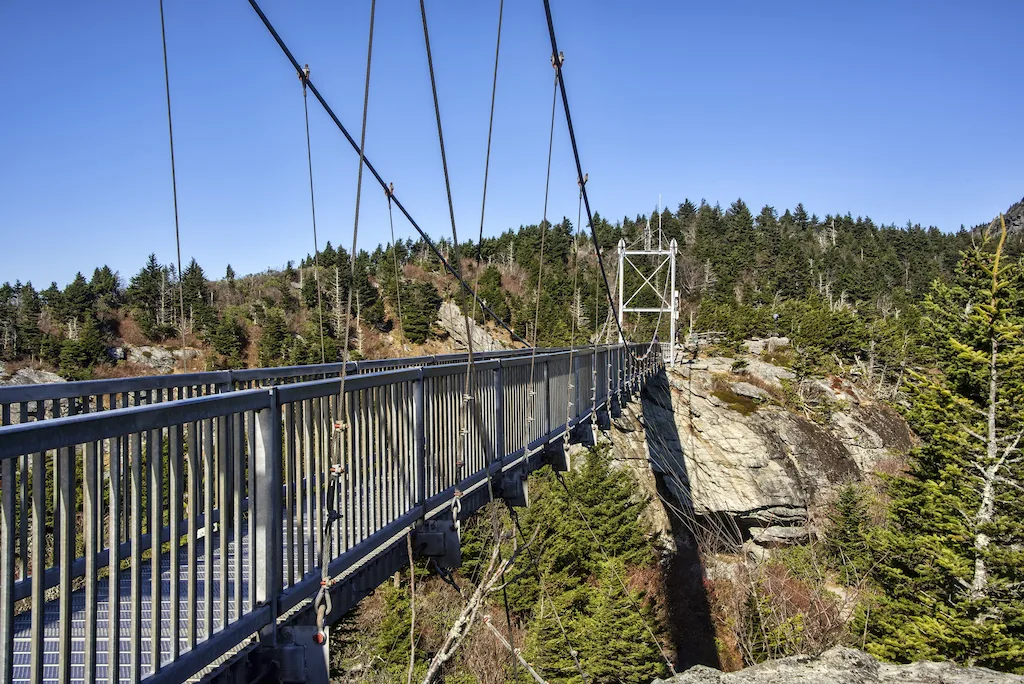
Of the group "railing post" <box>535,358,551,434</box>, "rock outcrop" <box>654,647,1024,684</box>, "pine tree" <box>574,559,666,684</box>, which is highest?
"railing post" <box>535,358,551,434</box>

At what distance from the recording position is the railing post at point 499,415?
5039 millimetres

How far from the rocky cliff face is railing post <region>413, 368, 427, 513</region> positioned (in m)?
18.7

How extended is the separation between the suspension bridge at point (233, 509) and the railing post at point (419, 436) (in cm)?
1

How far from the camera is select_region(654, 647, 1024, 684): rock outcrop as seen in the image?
5.33 metres

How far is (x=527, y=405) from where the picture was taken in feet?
19.8

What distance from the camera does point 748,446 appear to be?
2330 cm

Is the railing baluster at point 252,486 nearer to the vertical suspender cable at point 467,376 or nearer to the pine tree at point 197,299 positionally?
the vertical suspender cable at point 467,376

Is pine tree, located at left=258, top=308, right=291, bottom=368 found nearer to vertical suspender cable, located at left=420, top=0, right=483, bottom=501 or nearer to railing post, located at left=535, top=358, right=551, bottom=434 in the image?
railing post, located at left=535, top=358, right=551, bottom=434

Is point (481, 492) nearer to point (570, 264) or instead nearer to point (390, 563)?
point (390, 563)

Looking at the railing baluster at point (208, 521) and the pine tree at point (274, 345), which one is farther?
the pine tree at point (274, 345)

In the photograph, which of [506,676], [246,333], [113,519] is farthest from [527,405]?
[246,333]

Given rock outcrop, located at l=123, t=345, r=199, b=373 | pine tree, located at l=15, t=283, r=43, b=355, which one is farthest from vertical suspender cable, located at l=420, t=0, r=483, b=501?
pine tree, located at l=15, t=283, r=43, b=355

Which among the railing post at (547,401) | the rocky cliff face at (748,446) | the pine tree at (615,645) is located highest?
the railing post at (547,401)

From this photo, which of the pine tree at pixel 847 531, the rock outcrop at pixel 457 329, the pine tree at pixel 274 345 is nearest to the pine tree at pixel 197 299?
the pine tree at pixel 274 345
